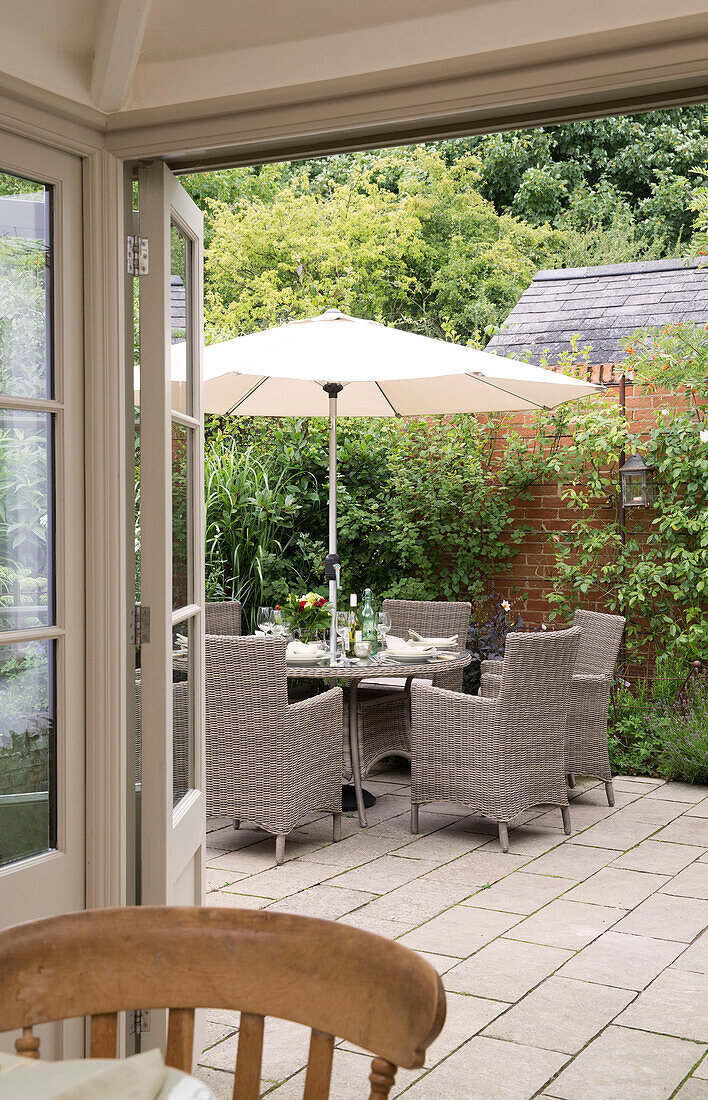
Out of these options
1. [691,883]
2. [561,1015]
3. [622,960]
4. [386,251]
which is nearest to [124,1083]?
[561,1015]

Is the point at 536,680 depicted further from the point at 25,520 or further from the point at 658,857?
the point at 25,520

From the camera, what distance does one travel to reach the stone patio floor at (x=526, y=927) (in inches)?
116

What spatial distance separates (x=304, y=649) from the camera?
5.37 m

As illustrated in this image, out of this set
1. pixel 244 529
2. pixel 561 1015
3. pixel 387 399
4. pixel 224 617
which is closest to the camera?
pixel 561 1015

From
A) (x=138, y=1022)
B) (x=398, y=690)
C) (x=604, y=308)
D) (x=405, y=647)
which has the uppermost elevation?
(x=604, y=308)

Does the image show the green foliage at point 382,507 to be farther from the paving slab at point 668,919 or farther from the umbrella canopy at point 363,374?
the paving slab at point 668,919

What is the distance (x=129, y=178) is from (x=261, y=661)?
8.00 feet

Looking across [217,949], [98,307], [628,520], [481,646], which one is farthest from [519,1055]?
[628,520]

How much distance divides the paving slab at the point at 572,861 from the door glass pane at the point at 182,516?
2.51 meters

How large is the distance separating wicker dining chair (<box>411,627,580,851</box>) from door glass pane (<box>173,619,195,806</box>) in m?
2.17

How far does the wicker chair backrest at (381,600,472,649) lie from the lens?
6508 millimetres

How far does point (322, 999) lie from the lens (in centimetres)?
131

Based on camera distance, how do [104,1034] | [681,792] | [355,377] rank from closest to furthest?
[104,1034] < [355,377] < [681,792]

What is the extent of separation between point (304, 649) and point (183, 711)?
251cm
